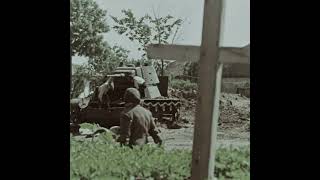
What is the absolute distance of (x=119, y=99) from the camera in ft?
4.68

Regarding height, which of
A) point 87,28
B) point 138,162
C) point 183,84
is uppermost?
point 87,28

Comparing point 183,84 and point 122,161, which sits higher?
point 183,84

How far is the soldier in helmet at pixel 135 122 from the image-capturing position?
142 centimetres

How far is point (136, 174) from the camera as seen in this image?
1406 mm

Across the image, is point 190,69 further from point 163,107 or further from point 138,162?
point 138,162

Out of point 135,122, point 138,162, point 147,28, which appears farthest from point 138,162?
point 147,28

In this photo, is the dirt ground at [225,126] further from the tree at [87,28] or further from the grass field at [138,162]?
the tree at [87,28]

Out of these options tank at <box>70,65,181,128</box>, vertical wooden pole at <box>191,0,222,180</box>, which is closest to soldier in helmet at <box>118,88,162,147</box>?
tank at <box>70,65,181,128</box>

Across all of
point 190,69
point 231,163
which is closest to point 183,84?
point 190,69

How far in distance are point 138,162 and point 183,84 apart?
0.90 ft

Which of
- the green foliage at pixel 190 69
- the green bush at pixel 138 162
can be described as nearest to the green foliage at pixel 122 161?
the green bush at pixel 138 162
